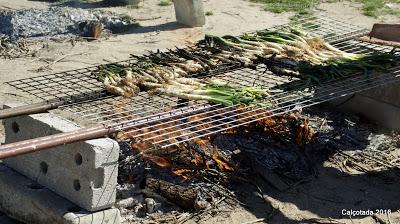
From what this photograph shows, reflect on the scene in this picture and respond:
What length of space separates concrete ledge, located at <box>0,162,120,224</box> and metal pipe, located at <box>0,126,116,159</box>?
2.11 feet

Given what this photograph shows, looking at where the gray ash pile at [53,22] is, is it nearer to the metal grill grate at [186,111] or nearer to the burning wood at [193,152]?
the burning wood at [193,152]

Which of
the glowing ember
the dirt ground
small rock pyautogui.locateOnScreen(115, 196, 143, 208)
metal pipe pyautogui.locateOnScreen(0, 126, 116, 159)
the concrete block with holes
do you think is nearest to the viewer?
metal pipe pyautogui.locateOnScreen(0, 126, 116, 159)

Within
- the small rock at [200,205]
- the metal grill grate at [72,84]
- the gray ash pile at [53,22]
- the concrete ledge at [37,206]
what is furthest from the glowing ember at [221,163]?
the gray ash pile at [53,22]

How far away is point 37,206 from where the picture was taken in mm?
5562

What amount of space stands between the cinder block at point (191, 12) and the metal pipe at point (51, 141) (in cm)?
789

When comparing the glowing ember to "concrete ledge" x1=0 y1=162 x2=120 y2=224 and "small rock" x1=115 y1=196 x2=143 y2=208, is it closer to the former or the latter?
"small rock" x1=115 y1=196 x2=143 y2=208

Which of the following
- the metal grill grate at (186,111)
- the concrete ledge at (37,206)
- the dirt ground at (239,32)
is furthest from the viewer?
the dirt ground at (239,32)

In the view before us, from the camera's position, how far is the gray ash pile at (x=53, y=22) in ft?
39.2

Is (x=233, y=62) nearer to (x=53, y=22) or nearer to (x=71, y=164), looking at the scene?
(x=71, y=164)

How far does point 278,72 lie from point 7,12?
7654 millimetres

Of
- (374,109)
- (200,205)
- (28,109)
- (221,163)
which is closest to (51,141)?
(28,109)

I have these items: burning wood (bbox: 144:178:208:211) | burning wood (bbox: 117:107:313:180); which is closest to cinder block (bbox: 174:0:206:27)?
burning wood (bbox: 117:107:313:180)

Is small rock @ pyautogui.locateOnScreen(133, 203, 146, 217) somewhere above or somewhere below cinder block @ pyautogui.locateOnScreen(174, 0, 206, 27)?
below

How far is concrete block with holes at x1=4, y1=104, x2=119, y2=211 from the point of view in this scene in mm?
5180
